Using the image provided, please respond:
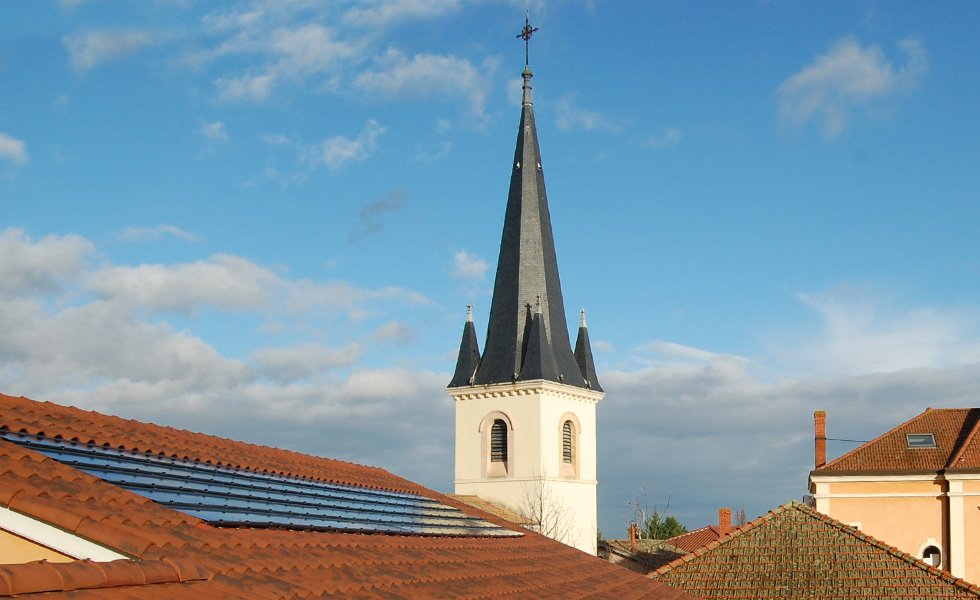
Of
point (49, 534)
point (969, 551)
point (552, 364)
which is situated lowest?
point (969, 551)

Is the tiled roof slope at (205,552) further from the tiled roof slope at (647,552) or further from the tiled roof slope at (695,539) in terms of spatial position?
the tiled roof slope at (695,539)

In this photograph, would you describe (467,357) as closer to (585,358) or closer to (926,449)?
(585,358)

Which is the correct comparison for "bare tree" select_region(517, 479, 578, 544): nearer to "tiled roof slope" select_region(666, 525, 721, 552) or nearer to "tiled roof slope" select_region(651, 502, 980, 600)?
"tiled roof slope" select_region(666, 525, 721, 552)

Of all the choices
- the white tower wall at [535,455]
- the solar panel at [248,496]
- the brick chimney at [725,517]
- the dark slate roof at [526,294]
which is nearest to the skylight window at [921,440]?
the brick chimney at [725,517]

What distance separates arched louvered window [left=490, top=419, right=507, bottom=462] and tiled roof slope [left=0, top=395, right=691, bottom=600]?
1220 inches

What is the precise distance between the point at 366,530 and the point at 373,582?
2.18m

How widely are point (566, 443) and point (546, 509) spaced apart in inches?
141

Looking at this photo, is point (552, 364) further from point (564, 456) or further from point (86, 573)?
point (86, 573)

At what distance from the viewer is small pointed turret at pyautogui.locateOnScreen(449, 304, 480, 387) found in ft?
148

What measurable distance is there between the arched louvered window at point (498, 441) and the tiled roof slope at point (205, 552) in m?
31.0

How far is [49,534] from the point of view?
5848mm

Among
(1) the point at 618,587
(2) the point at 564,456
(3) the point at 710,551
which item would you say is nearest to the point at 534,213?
(2) the point at 564,456

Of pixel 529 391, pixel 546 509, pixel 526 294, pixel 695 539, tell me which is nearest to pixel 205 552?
pixel 546 509

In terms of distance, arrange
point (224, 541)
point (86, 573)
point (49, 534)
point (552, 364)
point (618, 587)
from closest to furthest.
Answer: point (86, 573), point (49, 534), point (224, 541), point (618, 587), point (552, 364)
